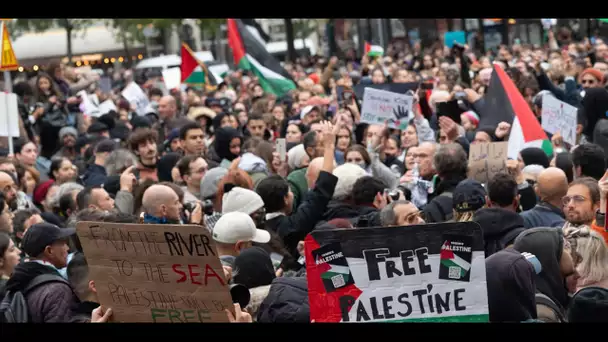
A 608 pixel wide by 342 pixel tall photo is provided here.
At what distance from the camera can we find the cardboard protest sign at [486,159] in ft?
27.6

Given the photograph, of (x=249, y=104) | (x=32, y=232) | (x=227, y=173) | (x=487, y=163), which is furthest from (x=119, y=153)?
(x=249, y=104)

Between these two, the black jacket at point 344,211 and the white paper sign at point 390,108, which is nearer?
the black jacket at point 344,211

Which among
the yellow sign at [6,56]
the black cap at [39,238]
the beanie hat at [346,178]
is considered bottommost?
the beanie hat at [346,178]

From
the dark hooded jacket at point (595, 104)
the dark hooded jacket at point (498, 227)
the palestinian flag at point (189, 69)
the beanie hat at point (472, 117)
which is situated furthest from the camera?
the palestinian flag at point (189, 69)

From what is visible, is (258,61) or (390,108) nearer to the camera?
(390,108)

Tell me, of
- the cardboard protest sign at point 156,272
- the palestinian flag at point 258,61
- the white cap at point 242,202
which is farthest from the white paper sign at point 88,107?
the cardboard protest sign at point 156,272

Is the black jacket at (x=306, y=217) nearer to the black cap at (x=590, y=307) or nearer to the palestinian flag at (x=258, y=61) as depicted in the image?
the black cap at (x=590, y=307)

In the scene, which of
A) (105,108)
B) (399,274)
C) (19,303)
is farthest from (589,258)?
Result: (105,108)

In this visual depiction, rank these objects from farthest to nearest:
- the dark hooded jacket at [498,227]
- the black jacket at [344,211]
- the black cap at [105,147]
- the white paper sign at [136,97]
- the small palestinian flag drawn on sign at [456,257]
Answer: the white paper sign at [136,97] < the black cap at [105,147] < the black jacket at [344,211] < the dark hooded jacket at [498,227] < the small palestinian flag drawn on sign at [456,257]

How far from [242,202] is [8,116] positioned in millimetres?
5169

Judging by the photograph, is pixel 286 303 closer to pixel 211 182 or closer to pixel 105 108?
pixel 211 182

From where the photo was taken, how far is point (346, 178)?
795cm

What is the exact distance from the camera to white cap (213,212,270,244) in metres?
6.26
